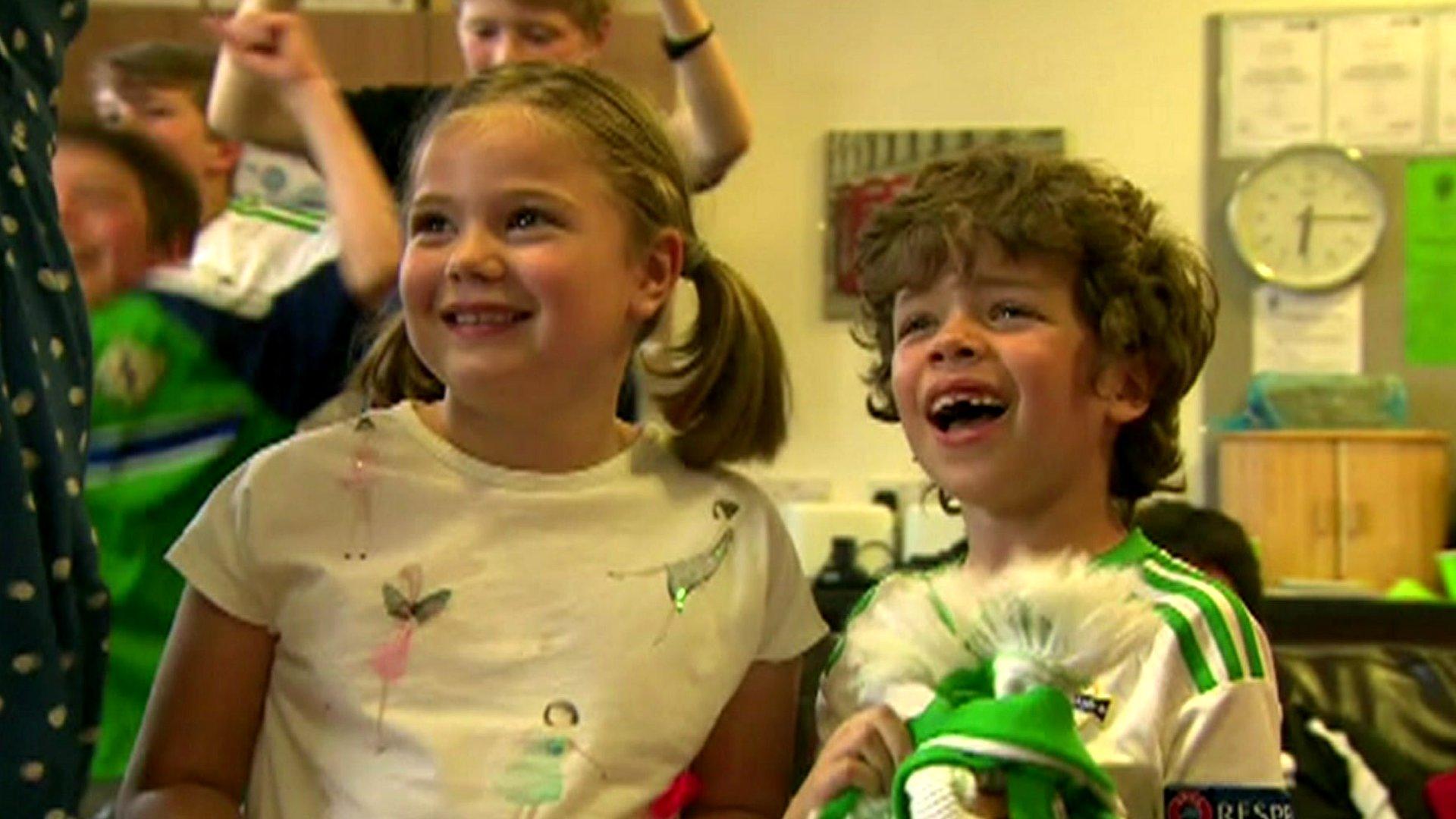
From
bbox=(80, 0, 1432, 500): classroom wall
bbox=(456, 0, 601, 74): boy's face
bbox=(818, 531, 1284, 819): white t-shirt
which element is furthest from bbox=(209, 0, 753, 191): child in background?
bbox=(80, 0, 1432, 500): classroom wall

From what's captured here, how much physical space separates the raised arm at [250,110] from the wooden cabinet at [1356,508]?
8.93 feet

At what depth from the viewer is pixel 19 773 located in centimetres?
92

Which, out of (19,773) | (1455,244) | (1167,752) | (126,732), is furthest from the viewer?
(1455,244)

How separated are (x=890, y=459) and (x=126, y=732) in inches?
116

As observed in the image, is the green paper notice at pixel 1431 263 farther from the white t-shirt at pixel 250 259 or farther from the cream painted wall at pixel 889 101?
the white t-shirt at pixel 250 259

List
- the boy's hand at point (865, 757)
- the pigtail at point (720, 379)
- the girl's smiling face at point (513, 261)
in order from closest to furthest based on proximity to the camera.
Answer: the boy's hand at point (865, 757), the girl's smiling face at point (513, 261), the pigtail at point (720, 379)

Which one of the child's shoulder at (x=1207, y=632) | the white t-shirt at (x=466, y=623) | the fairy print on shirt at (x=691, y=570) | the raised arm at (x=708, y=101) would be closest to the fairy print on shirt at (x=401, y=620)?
the white t-shirt at (x=466, y=623)

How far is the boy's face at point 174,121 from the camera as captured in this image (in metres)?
A: 1.90

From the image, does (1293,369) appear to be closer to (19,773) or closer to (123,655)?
(123,655)

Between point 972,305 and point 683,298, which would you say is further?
point 683,298

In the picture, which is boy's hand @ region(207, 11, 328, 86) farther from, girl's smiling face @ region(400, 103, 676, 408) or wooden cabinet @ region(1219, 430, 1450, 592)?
wooden cabinet @ region(1219, 430, 1450, 592)

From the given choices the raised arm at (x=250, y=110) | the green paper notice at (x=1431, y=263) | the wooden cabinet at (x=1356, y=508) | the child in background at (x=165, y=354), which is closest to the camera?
the child in background at (x=165, y=354)

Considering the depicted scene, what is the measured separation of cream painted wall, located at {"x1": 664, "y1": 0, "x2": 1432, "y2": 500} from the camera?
4234 mm

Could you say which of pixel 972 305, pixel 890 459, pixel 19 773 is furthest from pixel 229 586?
pixel 890 459
